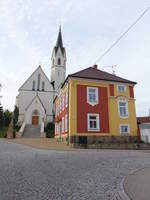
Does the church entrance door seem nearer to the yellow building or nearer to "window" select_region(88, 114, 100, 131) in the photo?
the yellow building

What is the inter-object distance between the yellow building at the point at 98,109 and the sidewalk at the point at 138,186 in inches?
532

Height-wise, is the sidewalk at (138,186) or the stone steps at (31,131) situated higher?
the stone steps at (31,131)

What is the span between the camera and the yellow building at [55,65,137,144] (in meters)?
20.6

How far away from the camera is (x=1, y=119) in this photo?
4447cm

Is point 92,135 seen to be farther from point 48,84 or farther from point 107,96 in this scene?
point 48,84

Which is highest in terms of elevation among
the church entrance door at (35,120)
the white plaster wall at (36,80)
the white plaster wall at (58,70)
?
the white plaster wall at (58,70)

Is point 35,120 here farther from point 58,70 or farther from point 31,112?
point 58,70

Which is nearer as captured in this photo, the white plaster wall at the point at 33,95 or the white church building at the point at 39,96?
the white church building at the point at 39,96

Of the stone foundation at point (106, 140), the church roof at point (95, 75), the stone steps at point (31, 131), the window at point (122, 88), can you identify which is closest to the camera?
the stone foundation at point (106, 140)

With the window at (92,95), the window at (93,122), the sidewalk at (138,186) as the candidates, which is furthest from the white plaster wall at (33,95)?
the sidewalk at (138,186)

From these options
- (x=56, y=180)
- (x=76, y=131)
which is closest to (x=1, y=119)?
(x=76, y=131)

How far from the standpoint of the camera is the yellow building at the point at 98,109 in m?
20.6

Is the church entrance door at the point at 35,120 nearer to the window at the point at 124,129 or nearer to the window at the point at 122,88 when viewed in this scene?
the window at the point at 122,88

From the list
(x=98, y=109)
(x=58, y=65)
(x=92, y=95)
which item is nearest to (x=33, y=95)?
(x=58, y=65)
